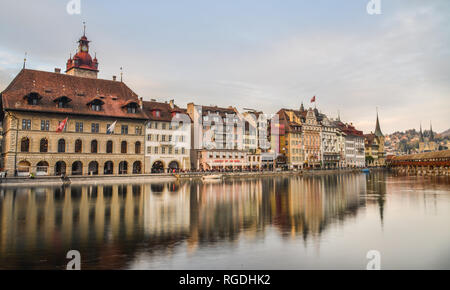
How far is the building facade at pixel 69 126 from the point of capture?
185ft

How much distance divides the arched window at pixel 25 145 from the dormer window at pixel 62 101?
25.1ft

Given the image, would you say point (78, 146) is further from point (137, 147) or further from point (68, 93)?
point (137, 147)

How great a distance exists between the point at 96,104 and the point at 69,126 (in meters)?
6.36

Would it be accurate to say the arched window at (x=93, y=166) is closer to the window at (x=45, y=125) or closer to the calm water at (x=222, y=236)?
the window at (x=45, y=125)

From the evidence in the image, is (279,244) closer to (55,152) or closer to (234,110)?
(55,152)

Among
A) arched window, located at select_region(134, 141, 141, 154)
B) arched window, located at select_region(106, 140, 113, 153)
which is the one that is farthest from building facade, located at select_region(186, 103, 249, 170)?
arched window, located at select_region(106, 140, 113, 153)

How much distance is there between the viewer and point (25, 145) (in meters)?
56.8

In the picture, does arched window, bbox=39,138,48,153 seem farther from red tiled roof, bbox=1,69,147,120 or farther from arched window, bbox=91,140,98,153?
arched window, bbox=91,140,98,153

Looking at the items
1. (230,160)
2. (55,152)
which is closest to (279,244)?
(55,152)

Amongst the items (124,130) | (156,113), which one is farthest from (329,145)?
(124,130)

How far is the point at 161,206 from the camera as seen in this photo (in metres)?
27.3

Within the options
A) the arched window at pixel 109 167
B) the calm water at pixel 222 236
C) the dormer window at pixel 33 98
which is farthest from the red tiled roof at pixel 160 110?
the calm water at pixel 222 236
